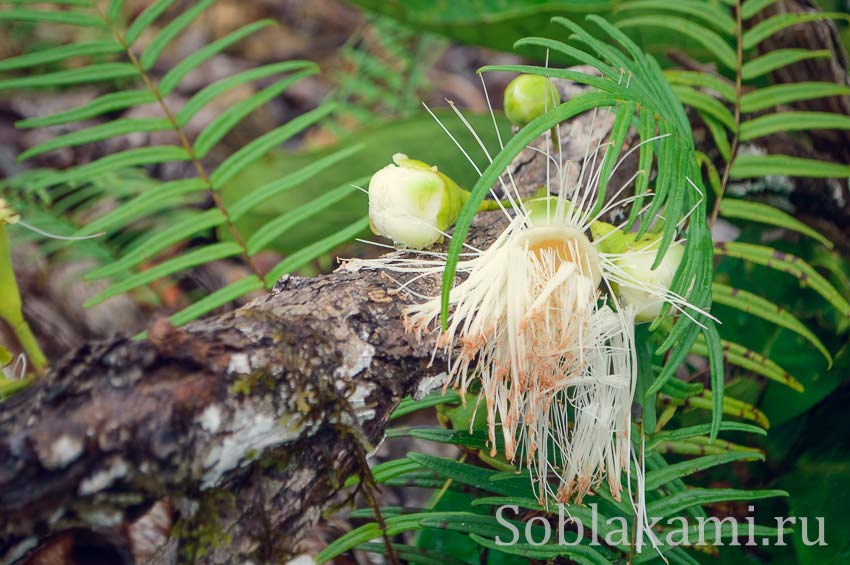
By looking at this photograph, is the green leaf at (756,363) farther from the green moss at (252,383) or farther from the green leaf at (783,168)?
the green moss at (252,383)

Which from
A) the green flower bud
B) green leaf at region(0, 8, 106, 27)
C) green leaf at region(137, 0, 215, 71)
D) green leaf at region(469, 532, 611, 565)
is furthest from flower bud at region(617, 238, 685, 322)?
green leaf at region(0, 8, 106, 27)

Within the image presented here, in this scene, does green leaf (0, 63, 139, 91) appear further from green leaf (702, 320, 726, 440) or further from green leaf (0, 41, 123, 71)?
green leaf (702, 320, 726, 440)

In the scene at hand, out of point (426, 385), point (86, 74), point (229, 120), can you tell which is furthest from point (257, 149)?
point (426, 385)

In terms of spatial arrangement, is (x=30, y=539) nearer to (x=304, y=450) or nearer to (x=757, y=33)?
(x=304, y=450)

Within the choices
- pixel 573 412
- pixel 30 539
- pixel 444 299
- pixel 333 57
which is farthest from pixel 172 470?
pixel 333 57

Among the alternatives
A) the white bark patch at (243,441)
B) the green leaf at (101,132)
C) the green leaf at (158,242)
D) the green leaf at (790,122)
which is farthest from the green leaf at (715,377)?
the green leaf at (101,132)

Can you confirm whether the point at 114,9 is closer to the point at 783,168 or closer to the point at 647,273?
the point at 647,273
